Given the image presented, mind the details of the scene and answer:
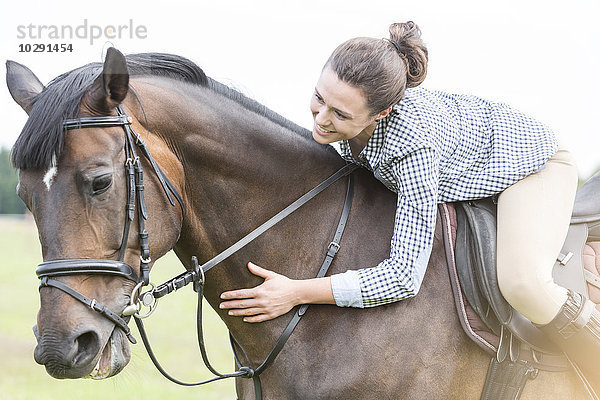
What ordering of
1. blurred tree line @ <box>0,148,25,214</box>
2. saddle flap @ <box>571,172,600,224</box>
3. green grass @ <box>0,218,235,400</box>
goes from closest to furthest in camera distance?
saddle flap @ <box>571,172,600,224</box> → green grass @ <box>0,218,235,400</box> → blurred tree line @ <box>0,148,25,214</box>

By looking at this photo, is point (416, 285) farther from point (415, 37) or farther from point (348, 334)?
point (415, 37)

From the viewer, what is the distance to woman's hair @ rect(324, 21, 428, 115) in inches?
101

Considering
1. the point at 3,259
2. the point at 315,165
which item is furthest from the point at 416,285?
the point at 3,259

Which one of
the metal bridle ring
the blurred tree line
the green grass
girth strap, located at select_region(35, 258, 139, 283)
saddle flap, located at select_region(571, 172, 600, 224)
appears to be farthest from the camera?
the blurred tree line

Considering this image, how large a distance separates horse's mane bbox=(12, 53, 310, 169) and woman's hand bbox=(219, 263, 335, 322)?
961mm

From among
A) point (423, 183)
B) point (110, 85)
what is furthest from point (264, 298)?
point (110, 85)

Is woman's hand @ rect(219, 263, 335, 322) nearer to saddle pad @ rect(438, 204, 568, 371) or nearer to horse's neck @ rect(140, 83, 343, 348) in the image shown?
horse's neck @ rect(140, 83, 343, 348)

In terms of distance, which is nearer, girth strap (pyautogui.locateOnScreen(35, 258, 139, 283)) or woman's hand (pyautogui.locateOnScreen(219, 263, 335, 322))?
girth strap (pyautogui.locateOnScreen(35, 258, 139, 283))

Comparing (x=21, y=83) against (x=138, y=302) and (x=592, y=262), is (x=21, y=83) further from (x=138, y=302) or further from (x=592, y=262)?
(x=592, y=262)

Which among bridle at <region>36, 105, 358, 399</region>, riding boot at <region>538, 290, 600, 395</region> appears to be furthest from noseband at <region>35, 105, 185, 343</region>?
riding boot at <region>538, 290, 600, 395</region>

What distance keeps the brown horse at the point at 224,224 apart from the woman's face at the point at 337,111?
24 cm

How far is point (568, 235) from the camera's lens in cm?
291

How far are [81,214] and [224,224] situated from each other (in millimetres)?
691

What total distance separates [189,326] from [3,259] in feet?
52.4
